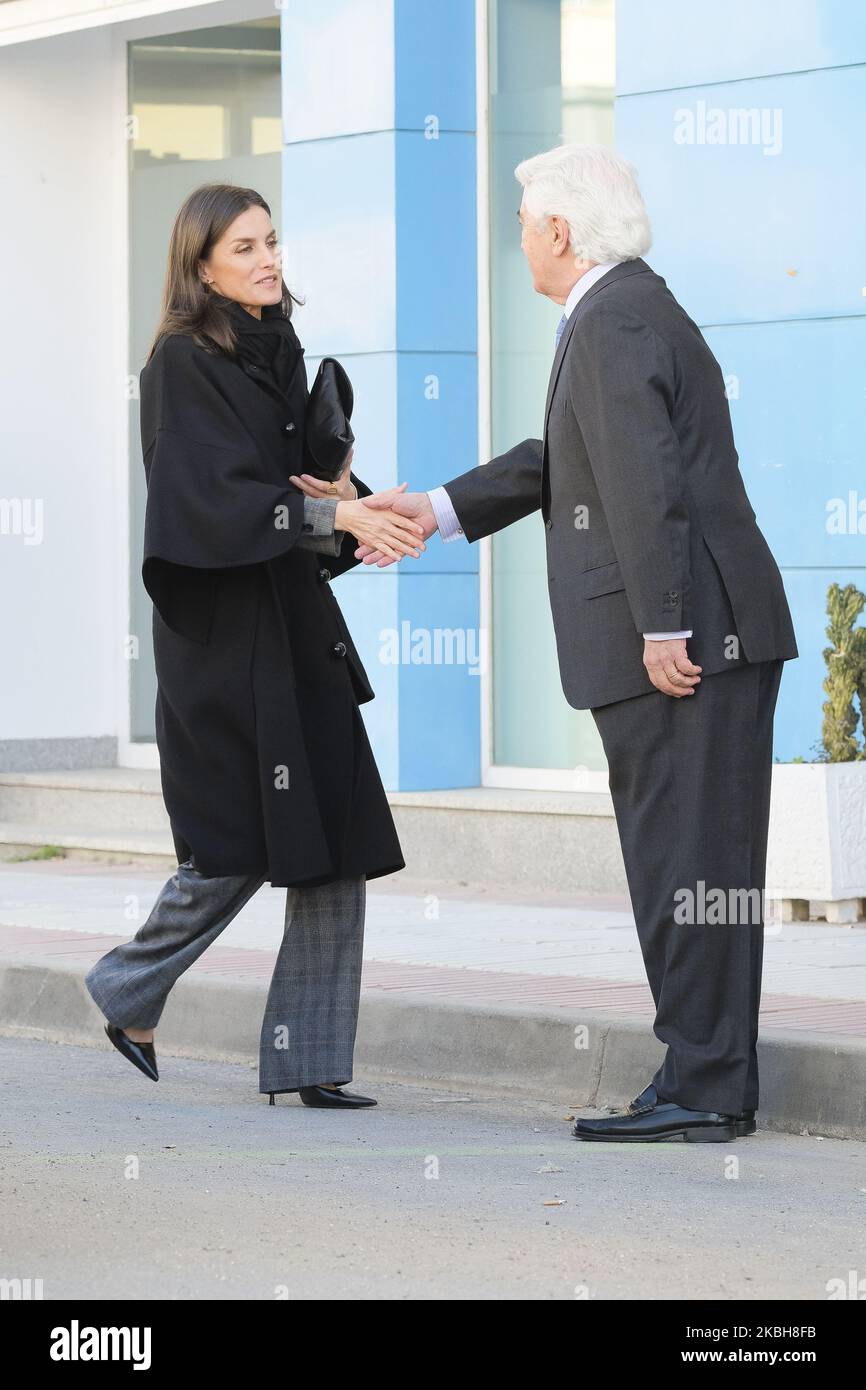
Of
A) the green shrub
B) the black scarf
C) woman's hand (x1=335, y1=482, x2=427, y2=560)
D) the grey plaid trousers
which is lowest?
the grey plaid trousers

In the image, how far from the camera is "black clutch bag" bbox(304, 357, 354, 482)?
5789mm

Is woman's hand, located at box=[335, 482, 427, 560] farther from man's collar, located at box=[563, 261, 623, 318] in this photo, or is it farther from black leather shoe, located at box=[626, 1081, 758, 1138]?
black leather shoe, located at box=[626, 1081, 758, 1138]

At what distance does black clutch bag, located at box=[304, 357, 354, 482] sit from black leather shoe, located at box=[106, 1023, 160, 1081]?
56.5 inches

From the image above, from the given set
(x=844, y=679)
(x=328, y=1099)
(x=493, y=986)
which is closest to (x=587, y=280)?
(x=328, y=1099)

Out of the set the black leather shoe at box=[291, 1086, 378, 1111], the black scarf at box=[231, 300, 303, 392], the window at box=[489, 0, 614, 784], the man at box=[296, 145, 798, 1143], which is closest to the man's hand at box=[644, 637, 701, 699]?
the man at box=[296, 145, 798, 1143]

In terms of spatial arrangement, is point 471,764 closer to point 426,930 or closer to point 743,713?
point 426,930

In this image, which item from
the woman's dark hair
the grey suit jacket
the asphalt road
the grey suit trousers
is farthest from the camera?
the woman's dark hair

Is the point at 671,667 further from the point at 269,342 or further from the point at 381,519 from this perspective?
the point at 269,342

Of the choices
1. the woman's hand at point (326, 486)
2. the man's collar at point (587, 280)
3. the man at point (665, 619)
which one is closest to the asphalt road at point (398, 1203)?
the man at point (665, 619)

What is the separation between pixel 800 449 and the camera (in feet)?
30.3

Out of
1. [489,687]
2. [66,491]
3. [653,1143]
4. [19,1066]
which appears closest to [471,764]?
[489,687]

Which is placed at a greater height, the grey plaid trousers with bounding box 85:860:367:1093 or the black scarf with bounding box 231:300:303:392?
the black scarf with bounding box 231:300:303:392

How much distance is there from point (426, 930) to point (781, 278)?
2.86 m

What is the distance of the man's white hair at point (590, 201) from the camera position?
5.40 m
